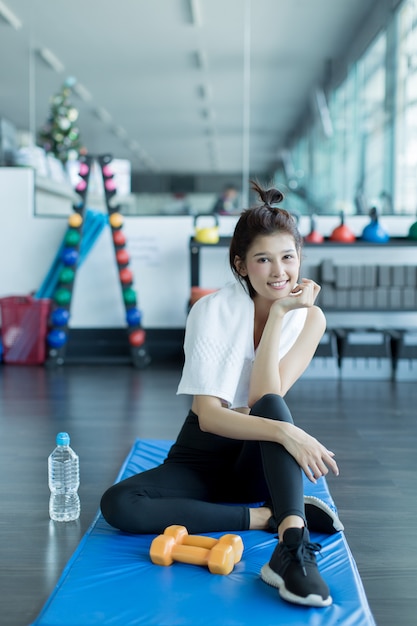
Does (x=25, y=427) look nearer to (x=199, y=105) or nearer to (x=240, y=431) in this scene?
(x=240, y=431)

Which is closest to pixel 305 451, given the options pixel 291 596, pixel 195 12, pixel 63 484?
pixel 291 596

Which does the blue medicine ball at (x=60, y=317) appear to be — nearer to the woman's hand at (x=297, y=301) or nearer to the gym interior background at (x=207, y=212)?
the gym interior background at (x=207, y=212)

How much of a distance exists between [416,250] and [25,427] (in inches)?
120

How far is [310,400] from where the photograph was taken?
3789mm

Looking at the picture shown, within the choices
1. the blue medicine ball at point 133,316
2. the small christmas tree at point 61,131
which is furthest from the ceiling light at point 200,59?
the blue medicine ball at point 133,316

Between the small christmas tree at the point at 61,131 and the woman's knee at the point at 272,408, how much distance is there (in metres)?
4.59

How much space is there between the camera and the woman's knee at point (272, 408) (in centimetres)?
173

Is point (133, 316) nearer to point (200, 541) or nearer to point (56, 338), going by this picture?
point (56, 338)

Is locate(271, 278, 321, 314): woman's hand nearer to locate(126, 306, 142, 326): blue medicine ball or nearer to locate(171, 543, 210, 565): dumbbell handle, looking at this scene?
locate(171, 543, 210, 565): dumbbell handle

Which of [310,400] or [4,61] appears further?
[4,61]

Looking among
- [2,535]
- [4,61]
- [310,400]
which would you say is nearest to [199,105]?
[4,61]

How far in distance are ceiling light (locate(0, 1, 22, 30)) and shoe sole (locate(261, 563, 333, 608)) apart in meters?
6.45

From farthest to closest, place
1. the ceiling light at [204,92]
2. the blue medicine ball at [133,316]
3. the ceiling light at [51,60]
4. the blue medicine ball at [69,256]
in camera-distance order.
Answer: the ceiling light at [204,92] → the ceiling light at [51,60] → the blue medicine ball at [133,316] → the blue medicine ball at [69,256]

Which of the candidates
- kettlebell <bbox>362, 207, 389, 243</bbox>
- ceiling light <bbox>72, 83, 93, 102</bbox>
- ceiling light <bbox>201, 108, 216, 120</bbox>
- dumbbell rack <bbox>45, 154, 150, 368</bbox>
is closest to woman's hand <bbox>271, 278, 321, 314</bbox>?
kettlebell <bbox>362, 207, 389, 243</bbox>
